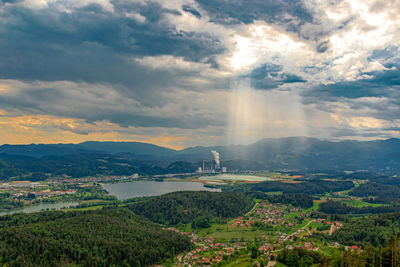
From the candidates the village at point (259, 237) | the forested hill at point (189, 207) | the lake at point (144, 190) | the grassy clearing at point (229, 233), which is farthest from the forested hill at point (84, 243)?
the lake at point (144, 190)

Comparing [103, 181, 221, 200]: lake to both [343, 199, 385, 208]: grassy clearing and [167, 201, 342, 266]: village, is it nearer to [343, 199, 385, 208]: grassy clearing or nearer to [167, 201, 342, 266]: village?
[167, 201, 342, 266]: village

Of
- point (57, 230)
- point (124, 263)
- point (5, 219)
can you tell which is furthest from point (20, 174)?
point (124, 263)

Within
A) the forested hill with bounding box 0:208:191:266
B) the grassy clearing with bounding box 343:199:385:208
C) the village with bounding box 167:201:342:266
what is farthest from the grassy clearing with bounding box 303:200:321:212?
the forested hill with bounding box 0:208:191:266

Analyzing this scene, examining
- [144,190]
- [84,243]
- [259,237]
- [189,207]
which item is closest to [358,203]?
[259,237]

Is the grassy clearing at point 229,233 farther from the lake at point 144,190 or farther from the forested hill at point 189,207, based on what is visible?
the lake at point 144,190

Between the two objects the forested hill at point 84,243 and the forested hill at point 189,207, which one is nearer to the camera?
the forested hill at point 84,243

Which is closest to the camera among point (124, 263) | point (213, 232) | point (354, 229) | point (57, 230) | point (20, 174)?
point (124, 263)

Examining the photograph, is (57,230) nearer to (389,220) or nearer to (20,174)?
(389,220)
